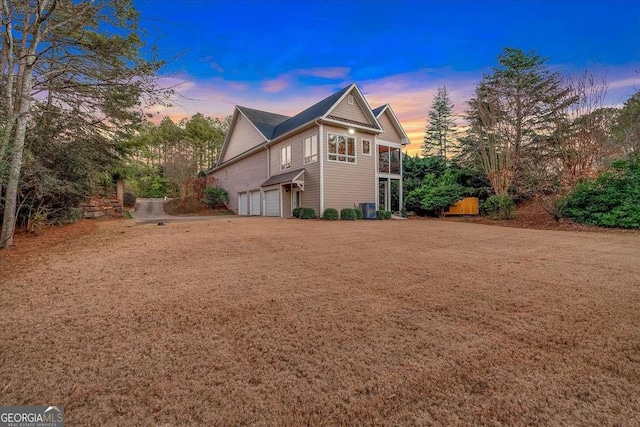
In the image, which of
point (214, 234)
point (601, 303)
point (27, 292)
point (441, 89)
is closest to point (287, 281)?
point (27, 292)

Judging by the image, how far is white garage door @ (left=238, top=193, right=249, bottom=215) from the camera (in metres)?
20.1

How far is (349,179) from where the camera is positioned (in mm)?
15281

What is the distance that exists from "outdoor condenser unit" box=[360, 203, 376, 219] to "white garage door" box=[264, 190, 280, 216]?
526 centimetres

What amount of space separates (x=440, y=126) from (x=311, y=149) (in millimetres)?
26015

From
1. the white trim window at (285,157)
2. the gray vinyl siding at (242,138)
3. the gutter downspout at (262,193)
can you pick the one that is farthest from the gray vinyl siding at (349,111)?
the gray vinyl siding at (242,138)

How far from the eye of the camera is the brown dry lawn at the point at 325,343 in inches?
57.3

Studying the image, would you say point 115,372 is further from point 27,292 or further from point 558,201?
point 558,201

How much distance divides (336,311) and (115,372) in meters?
1.82

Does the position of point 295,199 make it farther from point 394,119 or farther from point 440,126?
point 440,126

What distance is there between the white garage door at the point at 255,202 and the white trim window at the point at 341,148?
683 centimetres

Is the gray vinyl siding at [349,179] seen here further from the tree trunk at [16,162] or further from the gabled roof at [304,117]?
the tree trunk at [16,162]

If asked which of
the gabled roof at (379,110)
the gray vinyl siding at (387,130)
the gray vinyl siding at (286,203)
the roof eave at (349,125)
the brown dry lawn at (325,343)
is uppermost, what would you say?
the gabled roof at (379,110)

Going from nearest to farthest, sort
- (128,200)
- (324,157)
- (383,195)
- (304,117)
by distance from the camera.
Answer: (324,157)
(304,117)
(383,195)
(128,200)

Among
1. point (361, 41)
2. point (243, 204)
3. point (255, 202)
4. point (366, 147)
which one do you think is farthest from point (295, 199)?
point (361, 41)
